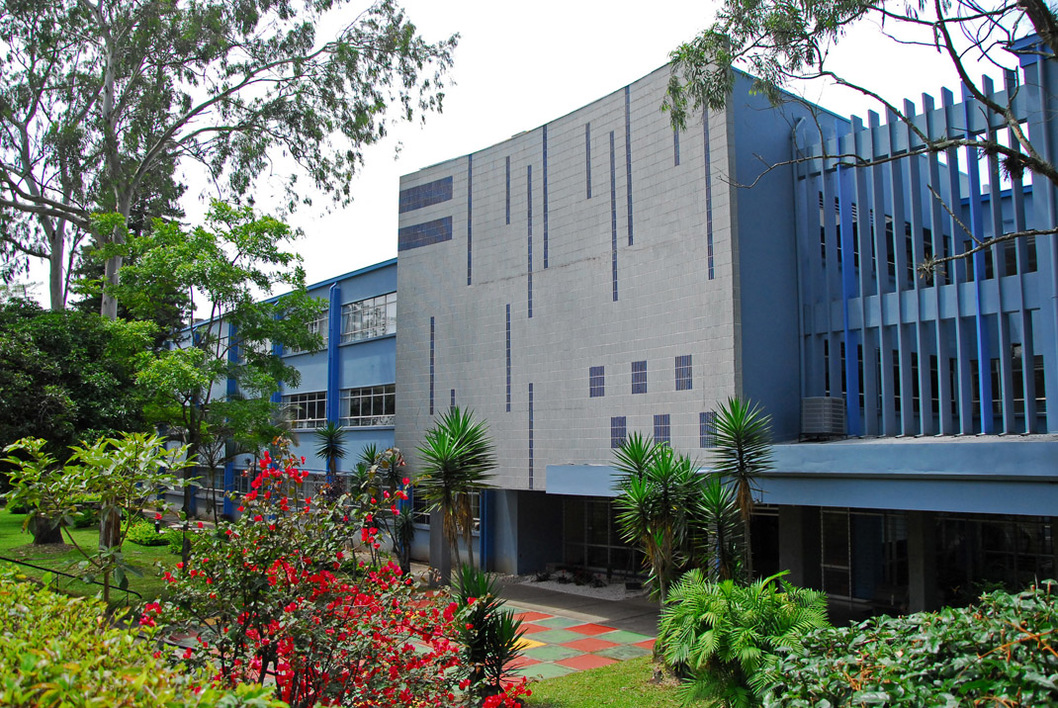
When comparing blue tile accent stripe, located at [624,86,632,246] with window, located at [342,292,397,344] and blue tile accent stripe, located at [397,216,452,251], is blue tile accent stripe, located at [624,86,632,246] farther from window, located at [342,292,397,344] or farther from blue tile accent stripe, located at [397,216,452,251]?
window, located at [342,292,397,344]

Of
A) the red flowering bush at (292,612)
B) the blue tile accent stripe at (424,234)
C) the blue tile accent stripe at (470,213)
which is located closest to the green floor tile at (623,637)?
the red flowering bush at (292,612)

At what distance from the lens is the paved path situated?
13414 millimetres

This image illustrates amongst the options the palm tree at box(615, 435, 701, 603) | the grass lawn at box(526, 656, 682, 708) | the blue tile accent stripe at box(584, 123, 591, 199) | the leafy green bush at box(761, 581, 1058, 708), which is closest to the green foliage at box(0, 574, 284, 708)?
the leafy green bush at box(761, 581, 1058, 708)

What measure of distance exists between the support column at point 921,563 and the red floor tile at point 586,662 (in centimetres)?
600

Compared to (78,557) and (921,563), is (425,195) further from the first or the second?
(921,563)

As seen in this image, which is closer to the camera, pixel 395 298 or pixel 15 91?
pixel 15 91

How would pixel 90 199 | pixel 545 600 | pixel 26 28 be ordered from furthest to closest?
pixel 90 199 → pixel 26 28 → pixel 545 600

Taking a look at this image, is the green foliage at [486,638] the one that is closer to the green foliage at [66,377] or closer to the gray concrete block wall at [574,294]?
the gray concrete block wall at [574,294]

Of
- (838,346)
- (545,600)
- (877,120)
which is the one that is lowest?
(545,600)

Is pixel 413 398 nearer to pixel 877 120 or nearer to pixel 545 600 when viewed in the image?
pixel 545 600

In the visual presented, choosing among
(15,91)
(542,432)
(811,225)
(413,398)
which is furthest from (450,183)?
(15,91)

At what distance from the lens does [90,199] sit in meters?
25.1

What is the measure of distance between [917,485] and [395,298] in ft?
57.1

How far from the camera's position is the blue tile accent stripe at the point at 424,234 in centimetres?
2308
